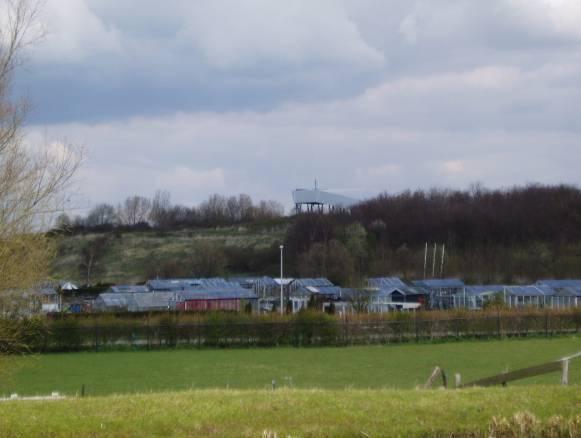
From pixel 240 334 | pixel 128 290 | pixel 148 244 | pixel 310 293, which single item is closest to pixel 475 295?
pixel 310 293

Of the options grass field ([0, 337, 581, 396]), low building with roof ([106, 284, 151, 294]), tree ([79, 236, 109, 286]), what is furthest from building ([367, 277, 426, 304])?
tree ([79, 236, 109, 286])

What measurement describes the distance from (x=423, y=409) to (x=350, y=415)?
1.00 m

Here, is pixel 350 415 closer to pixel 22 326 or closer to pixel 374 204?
pixel 22 326

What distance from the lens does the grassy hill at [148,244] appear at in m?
124

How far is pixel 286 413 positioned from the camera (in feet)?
34.4

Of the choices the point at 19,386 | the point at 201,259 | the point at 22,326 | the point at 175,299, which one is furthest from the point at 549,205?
the point at 22,326

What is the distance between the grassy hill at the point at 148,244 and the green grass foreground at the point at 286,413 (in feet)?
360

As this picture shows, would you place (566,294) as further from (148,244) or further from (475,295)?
(148,244)

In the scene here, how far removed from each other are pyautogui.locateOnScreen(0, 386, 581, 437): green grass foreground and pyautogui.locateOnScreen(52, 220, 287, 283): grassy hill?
10960cm

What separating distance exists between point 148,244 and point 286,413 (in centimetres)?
13057

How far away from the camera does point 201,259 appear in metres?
118

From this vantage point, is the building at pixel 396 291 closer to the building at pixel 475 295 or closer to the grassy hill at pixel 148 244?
the building at pixel 475 295

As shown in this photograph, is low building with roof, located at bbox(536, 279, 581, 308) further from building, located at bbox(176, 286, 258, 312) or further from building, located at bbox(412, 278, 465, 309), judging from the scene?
building, located at bbox(176, 286, 258, 312)

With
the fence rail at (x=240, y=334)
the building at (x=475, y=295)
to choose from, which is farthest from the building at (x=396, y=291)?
the fence rail at (x=240, y=334)
